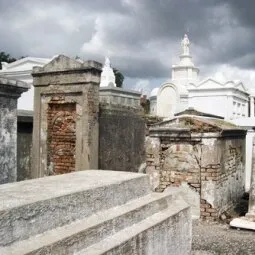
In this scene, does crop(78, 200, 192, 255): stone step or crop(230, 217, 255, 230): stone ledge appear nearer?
crop(78, 200, 192, 255): stone step

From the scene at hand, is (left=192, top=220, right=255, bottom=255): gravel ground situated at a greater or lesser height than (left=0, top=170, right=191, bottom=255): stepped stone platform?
lesser

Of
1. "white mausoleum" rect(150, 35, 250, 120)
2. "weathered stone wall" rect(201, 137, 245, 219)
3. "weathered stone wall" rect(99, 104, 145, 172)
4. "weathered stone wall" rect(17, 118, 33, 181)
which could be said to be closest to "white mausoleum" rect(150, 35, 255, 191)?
"white mausoleum" rect(150, 35, 250, 120)

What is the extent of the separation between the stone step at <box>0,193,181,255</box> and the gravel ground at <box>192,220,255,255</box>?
2159mm

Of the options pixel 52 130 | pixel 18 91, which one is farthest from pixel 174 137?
pixel 18 91

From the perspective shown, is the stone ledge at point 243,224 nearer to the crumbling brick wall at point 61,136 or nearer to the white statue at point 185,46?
the crumbling brick wall at point 61,136

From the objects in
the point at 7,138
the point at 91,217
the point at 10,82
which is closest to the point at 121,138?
the point at 7,138

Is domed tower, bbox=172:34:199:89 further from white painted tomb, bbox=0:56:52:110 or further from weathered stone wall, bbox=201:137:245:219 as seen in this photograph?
weathered stone wall, bbox=201:137:245:219

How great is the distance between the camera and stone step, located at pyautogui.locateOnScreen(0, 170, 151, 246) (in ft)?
5.78

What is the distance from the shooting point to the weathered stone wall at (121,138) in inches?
287

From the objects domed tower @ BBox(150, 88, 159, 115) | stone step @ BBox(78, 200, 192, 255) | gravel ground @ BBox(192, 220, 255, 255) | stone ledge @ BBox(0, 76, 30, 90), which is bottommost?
gravel ground @ BBox(192, 220, 255, 255)

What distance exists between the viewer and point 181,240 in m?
3.00

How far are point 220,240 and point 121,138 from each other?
10.7ft

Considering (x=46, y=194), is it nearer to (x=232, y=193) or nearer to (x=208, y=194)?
(x=208, y=194)

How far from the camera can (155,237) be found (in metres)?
2.57
